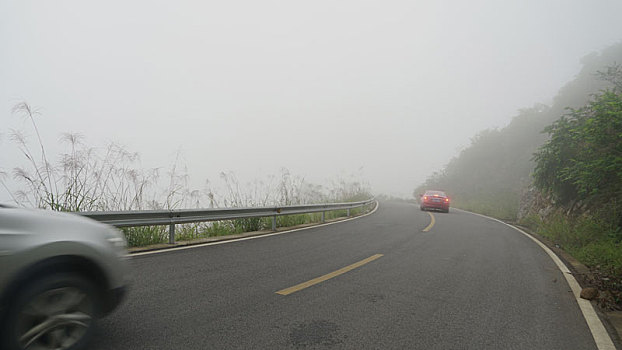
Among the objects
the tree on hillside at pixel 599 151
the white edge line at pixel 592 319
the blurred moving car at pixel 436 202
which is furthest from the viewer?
the blurred moving car at pixel 436 202

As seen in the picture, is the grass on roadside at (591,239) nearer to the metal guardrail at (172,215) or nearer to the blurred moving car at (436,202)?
the metal guardrail at (172,215)

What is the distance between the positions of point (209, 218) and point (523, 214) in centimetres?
1734

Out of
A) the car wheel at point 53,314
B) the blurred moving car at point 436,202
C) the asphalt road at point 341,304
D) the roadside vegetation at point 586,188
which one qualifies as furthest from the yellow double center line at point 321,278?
the blurred moving car at point 436,202

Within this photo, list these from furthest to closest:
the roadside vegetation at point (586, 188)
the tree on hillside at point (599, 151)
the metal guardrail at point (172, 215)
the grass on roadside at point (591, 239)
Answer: the tree on hillside at point (599, 151)
the roadside vegetation at point (586, 188)
the grass on roadside at point (591, 239)
the metal guardrail at point (172, 215)

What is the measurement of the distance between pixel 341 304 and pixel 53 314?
2.70 m

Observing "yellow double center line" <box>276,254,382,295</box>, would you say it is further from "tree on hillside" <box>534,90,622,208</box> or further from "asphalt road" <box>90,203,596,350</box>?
"tree on hillside" <box>534,90,622,208</box>

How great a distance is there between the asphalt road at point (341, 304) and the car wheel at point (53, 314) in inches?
14.8

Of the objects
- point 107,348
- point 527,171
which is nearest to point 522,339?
point 107,348

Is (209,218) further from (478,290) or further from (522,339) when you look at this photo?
(522,339)

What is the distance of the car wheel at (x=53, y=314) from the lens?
2.12 metres

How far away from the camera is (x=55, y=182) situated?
6.97 metres

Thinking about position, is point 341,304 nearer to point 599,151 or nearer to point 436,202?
point 599,151

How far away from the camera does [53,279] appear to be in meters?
2.29

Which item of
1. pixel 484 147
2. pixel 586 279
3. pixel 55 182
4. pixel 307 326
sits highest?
pixel 484 147
